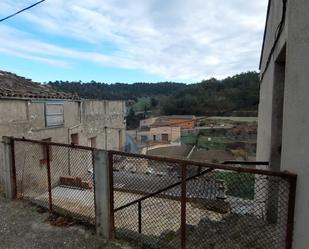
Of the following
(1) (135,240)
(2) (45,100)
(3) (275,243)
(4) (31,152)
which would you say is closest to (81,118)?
(2) (45,100)

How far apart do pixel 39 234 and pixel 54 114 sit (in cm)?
1016

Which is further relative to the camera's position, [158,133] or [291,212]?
[158,133]

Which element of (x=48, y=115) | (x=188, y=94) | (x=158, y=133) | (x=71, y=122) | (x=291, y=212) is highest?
(x=188, y=94)

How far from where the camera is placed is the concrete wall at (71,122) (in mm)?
11141

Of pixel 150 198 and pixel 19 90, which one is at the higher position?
pixel 19 90

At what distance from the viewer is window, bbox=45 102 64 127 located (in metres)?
13.4

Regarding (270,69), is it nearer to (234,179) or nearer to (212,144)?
(234,179)

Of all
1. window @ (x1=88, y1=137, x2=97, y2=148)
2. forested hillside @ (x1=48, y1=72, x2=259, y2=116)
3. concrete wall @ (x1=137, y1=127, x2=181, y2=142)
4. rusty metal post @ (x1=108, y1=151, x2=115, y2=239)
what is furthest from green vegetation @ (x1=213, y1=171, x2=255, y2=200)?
concrete wall @ (x1=137, y1=127, x2=181, y2=142)

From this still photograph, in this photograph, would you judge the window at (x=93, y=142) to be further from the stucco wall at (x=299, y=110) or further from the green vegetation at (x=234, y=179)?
the stucco wall at (x=299, y=110)

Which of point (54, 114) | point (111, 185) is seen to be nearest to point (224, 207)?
point (111, 185)

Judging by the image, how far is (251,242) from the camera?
395 centimetres

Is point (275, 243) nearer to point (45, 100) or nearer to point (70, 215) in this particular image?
point (70, 215)

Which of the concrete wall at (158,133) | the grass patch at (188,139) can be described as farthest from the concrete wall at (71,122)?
the grass patch at (188,139)

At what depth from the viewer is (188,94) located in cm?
4362
